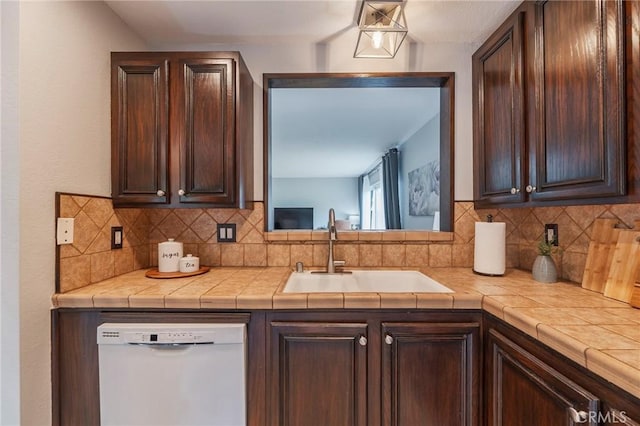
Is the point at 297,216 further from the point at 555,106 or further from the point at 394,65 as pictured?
the point at 555,106

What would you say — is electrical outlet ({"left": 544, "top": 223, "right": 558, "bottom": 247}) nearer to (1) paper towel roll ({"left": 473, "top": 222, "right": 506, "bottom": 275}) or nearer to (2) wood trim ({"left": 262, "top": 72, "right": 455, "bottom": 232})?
(1) paper towel roll ({"left": 473, "top": 222, "right": 506, "bottom": 275})

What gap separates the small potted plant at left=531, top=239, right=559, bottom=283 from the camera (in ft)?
4.72

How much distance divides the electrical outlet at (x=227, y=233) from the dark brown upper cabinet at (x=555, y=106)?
4.88ft

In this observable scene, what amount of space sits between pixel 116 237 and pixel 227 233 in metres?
0.58

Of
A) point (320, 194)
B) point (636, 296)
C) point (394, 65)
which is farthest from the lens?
point (320, 194)

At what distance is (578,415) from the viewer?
77cm

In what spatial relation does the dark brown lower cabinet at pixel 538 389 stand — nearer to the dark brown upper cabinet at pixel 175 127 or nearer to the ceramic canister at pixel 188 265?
the dark brown upper cabinet at pixel 175 127

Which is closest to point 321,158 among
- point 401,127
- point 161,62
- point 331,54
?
point 401,127

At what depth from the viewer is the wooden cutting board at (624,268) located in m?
1.12

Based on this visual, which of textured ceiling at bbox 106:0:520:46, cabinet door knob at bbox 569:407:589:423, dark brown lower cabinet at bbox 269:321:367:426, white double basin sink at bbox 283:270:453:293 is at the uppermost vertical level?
textured ceiling at bbox 106:0:520:46

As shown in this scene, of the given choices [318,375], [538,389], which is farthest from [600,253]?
[318,375]

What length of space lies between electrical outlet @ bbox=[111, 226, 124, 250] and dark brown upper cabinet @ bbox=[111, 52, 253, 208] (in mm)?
154

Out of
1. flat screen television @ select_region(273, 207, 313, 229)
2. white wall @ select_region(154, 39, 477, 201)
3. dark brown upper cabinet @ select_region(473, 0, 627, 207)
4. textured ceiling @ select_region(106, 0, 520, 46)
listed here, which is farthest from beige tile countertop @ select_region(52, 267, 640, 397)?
flat screen television @ select_region(273, 207, 313, 229)

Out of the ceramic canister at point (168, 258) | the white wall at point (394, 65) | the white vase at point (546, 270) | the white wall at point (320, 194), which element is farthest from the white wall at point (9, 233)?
the white wall at point (320, 194)
